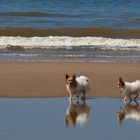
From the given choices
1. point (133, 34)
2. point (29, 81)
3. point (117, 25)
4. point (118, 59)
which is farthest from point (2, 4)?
point (29, 81)

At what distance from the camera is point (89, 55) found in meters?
20.9

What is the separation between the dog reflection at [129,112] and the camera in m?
11.1

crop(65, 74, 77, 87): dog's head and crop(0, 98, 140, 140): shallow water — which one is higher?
crop(65, 74, 77, 87): dog's head

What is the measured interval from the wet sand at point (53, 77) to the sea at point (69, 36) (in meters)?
1.68

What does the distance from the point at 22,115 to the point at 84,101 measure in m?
2.21

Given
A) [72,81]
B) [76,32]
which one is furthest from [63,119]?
[76,32]

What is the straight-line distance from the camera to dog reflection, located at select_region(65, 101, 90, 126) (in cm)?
1063

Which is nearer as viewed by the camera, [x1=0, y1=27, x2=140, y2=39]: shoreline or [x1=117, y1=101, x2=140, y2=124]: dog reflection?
[x1=117, y1=101, x2=140, y2=124]: dog reflection

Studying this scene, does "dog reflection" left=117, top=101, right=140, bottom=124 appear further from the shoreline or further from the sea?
the shoreline

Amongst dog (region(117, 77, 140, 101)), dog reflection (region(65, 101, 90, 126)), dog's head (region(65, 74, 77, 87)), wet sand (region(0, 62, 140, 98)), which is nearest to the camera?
dog reflection (region(65, 101, 90, 126))

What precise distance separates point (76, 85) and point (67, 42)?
39.5 ft

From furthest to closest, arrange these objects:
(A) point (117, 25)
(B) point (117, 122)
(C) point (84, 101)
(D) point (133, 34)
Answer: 1. (A) point (117, 25)
2. (D) point (133, 34)
3. (C) point (84, 101)
4. (B) point (117, 122)

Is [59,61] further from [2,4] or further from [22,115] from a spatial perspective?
[2,4]

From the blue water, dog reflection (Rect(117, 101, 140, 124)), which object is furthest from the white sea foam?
dog reflection (Rect(117, 101, 140, 124))
